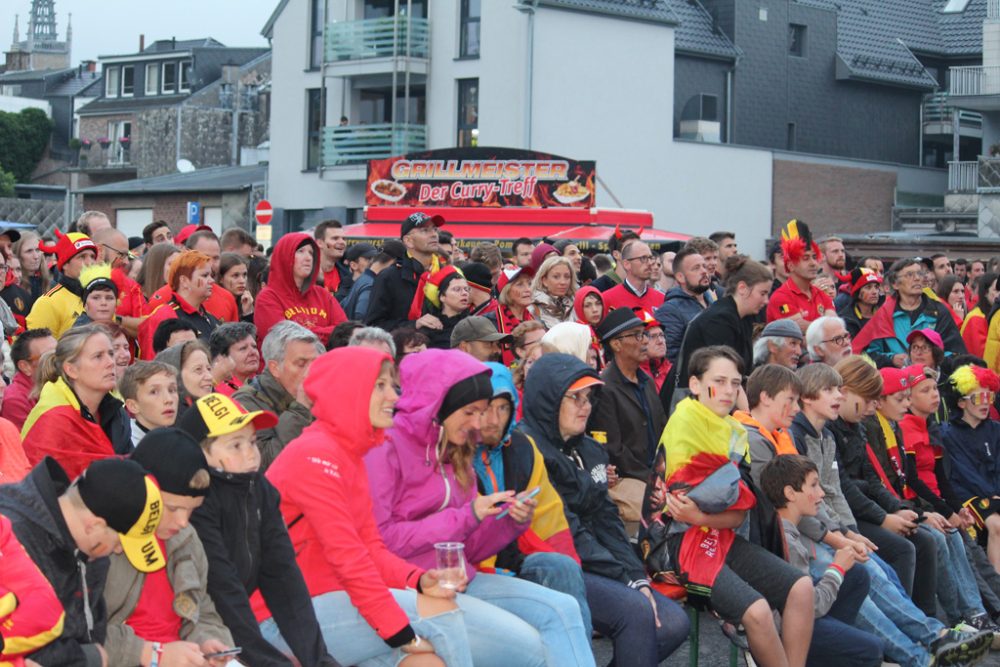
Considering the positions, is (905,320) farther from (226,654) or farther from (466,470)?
(226,654)

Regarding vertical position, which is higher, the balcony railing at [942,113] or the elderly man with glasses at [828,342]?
the balcony railing at [942,113]

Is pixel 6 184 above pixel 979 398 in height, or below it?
above

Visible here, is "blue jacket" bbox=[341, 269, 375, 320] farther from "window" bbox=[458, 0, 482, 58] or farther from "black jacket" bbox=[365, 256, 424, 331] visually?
"window" bbox=[458, 0, 482, 58]

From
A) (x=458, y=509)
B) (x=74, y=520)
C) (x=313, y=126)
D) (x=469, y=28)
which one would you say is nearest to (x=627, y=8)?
(x=469, y=28)

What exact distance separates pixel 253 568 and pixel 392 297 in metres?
5.10

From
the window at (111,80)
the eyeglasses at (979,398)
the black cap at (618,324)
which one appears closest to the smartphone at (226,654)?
the black cap at (618,324)

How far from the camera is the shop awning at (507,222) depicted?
25438 mm

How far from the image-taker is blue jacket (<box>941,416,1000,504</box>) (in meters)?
10.6

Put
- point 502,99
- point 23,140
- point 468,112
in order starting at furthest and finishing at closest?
1. point 23,140
2. point 468,112
3. point 502,99

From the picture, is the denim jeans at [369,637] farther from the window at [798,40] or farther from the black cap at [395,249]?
the window at [798,40]

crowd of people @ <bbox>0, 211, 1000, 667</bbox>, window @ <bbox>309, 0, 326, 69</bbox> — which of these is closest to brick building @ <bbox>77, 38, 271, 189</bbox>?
window @ <bbox>309, 0, 326, 69</bbox>

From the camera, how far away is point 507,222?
26.4 metres

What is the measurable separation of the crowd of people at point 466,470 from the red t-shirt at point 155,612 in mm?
11

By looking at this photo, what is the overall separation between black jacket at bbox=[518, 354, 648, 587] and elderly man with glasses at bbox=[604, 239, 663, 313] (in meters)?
4.07
